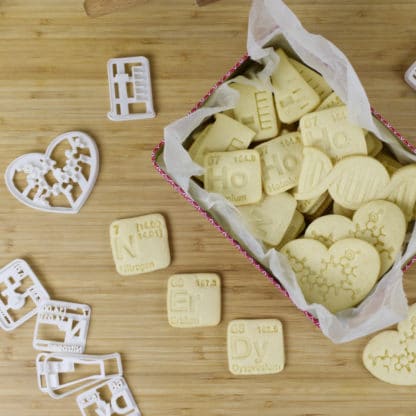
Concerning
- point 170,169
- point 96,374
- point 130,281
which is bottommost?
point 96,374

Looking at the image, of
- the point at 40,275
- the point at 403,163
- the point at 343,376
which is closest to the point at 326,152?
the point at 403,163

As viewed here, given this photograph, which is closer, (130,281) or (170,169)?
(170,169)

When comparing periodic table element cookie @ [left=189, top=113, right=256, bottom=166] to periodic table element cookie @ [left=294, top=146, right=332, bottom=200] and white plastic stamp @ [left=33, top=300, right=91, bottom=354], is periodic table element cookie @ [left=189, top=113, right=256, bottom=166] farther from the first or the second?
white plastic stamp @ [left=33, top=300, right=91, bottom=354]

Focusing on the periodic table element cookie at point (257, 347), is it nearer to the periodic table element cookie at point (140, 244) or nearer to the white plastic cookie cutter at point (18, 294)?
the periodic table element cookie at point (140, 244)

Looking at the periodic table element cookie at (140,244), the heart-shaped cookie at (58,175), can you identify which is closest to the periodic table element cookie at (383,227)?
the periodic table element cookie at (140,244)

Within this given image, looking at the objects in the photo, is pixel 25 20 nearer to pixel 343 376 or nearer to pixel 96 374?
pixel 96 374

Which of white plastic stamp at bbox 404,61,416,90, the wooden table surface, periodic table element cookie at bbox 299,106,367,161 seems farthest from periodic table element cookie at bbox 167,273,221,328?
white plastic stamp at bbox 404,61,416,90
